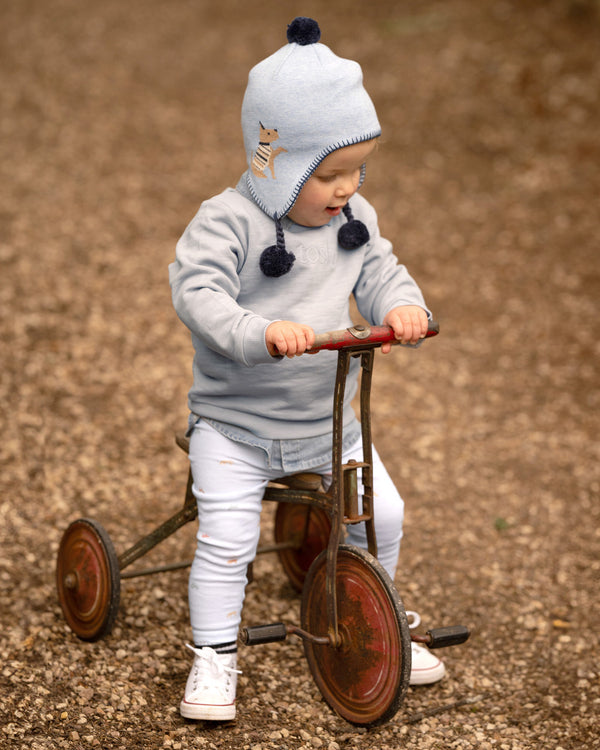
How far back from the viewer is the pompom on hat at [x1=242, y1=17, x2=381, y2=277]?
2322 mm

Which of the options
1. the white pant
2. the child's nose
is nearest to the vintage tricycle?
the white pant

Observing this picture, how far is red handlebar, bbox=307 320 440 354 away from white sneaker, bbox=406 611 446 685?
3.66 ft

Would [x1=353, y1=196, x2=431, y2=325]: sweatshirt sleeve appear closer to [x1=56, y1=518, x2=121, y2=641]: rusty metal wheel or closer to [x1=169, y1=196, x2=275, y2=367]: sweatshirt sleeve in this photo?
[x1=169, y1=196, x2=275, y2=367]: sweatshirt sleeve

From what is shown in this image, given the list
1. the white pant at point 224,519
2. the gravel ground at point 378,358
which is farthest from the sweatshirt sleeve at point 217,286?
the gravel ground at point 378,358

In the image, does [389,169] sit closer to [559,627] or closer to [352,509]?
[559,627]

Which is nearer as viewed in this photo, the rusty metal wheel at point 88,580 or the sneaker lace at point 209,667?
the sneaker lace at point 209,667

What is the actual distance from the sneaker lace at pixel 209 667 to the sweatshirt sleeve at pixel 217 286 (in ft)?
2.98

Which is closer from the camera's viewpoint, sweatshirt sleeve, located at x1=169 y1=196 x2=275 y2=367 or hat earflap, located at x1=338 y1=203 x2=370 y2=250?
sweatshirt sleeve, located at x1=169 y1=196 x2=275 y2=367

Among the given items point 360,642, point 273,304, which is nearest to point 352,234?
point 273,304

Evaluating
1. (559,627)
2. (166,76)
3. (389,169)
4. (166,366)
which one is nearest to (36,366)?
(166,366)

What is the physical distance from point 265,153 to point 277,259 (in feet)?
0.94

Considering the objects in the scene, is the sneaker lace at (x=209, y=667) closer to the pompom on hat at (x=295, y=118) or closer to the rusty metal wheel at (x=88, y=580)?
the rusty metal wheel at (x=88, y=580)

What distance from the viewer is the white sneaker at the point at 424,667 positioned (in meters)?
2.88

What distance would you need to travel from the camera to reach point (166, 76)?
8859mm
